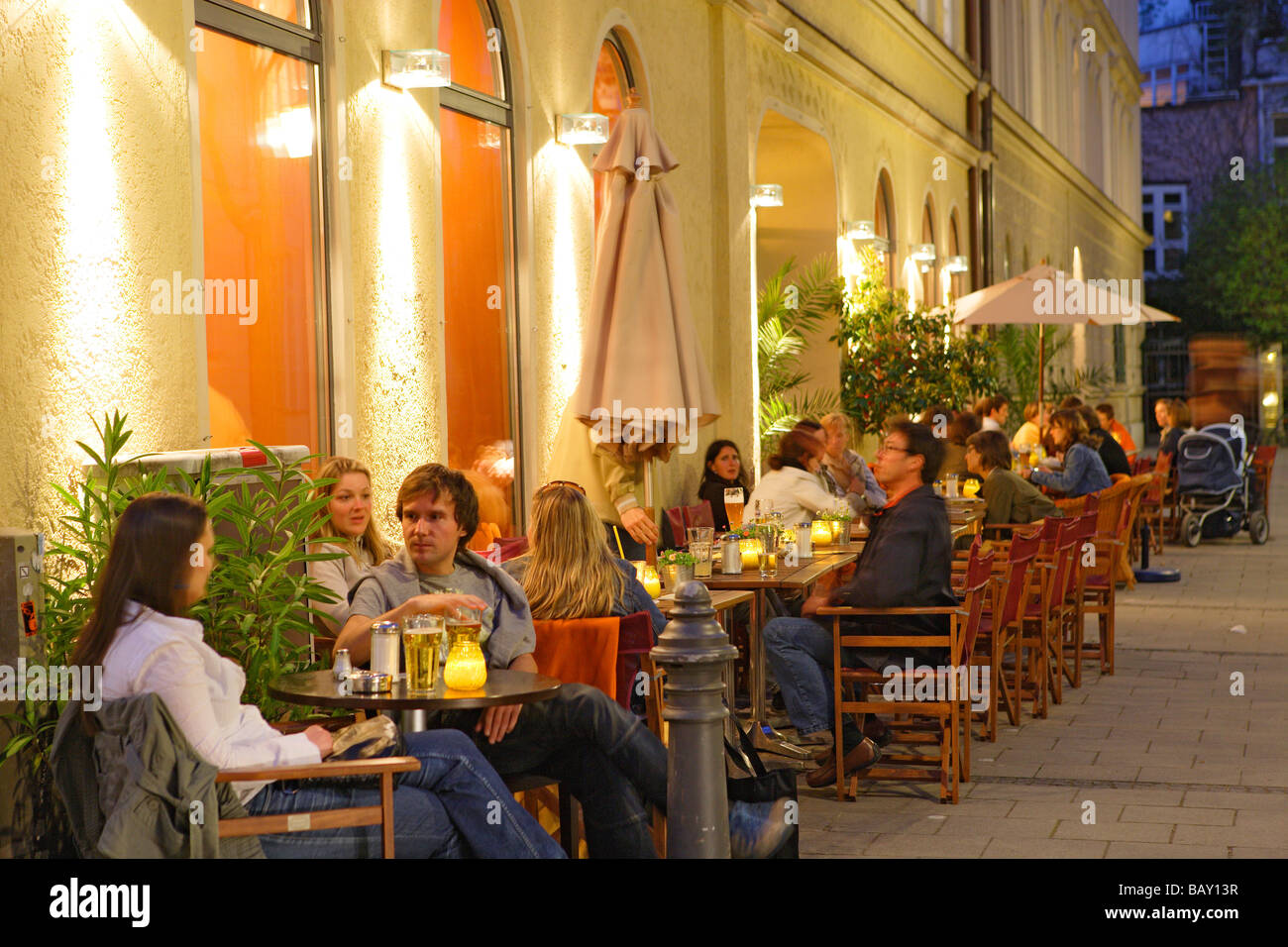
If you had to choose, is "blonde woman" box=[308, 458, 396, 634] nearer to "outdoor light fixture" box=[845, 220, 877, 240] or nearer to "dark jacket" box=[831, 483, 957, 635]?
"dark jacket" box=[831, 483, 957, 635]

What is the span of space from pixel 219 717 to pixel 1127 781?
4.08m

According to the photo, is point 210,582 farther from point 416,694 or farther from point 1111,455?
point 1111,455

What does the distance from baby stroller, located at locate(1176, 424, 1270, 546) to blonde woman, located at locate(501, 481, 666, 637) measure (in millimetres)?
12882

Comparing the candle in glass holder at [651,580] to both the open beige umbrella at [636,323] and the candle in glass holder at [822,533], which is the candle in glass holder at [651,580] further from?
the candle in glass holder at [822,533]

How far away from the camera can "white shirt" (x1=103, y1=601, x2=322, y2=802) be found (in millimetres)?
3889

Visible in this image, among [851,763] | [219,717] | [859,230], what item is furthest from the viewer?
[859,230]

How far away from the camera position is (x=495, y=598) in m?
5.16

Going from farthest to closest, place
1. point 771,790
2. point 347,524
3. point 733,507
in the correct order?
point 733,507, point 347,524, point 771,790

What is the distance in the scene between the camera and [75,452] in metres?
5.01

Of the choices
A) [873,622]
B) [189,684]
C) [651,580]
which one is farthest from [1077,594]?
Result: [189,684]
